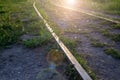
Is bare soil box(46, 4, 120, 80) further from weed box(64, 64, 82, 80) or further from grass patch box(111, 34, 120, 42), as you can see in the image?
weed box(64, 64, 82, 80)

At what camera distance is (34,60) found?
6414 mm

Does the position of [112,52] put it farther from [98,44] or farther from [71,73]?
[71,73]

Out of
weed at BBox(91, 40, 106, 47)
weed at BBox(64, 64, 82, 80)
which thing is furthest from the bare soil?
weed at BBox(64, 64, 82, 80)

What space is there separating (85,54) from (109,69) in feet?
3.77

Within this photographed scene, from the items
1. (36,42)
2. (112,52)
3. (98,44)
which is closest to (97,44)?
(98,44)

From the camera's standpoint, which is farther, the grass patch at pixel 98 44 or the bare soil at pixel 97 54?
the grass patch at pixel 98 44

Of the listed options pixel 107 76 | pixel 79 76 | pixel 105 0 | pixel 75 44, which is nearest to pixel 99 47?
pixel 75 44

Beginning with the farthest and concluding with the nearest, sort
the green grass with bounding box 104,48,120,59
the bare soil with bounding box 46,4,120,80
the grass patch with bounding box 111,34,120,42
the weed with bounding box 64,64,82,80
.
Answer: the grass patch with bounding box 111,34,120,42 → the green grass with bounding box 104,48,120,59 → the bare soil with bounding box 46,4,120,80 → the weed with bounding box 64,64,82,80

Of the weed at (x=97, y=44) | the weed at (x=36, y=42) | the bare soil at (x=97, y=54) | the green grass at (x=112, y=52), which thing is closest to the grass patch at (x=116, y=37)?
the bare soil at (x=97, y=54)

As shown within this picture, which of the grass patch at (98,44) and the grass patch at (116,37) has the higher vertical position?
the grass patch at (98,44)

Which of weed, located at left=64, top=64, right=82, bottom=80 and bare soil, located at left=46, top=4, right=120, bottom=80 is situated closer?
weed, located at left=64, top=64, right=82, bottom=80

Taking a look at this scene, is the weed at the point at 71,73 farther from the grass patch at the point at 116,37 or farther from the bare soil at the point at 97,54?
the grass patch at the point at 116,37

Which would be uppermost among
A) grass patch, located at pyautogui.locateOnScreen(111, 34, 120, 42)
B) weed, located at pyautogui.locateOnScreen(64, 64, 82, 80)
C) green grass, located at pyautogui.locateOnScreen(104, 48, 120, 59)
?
weed, located at pyautogui.locateOnScreen(64, 64, 82, 80)

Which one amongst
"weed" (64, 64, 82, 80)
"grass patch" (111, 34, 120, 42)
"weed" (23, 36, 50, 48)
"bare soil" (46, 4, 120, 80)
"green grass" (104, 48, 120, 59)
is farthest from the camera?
"grass patch" (111, 34, 120, 42)
